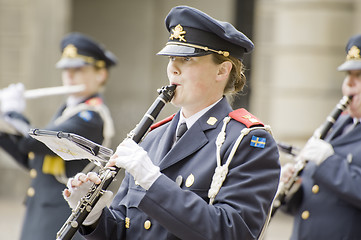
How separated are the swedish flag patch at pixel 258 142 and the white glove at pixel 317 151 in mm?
1286

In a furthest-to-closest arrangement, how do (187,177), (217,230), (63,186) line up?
(63,186) → (187,177) → (217,230)

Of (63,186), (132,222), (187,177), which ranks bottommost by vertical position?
(63,186)

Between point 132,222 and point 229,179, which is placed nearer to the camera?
point 229,179

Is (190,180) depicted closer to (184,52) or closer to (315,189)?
(184,52)

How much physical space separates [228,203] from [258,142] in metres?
0.30

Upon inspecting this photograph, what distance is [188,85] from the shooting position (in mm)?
2934

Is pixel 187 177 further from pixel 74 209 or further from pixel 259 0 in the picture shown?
pixel 259 0

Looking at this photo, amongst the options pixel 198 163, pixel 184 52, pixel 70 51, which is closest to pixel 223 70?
pixel 184 52

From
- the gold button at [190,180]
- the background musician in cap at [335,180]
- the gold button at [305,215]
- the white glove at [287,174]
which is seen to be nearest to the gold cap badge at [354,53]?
the background musician in cap at [335,180]

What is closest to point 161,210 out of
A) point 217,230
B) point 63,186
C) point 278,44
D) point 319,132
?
point 217,230

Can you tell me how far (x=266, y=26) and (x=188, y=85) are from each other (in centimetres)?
589

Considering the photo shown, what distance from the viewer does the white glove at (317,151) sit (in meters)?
4.07

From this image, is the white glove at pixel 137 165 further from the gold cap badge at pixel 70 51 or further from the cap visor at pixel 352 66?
the gold cap badge at pixel 70 51

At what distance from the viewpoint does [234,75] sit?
3.12 meters
